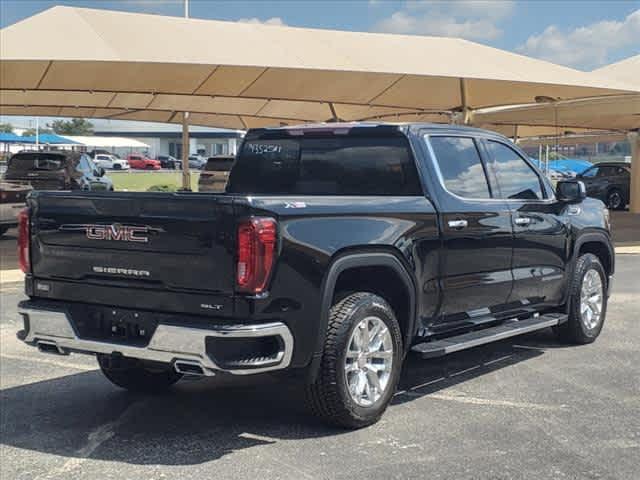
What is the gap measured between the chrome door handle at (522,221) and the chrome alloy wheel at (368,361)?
5.84 feet

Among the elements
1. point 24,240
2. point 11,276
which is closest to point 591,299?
point 24,240

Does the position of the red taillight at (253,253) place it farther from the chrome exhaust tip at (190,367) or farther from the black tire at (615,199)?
the black tire at (615,199)

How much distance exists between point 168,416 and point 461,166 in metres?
2.74

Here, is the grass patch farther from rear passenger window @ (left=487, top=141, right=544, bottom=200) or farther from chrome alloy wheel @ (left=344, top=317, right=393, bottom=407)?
chrome alloy wheel @ (left=344, top=317, right=393, bottom=407)

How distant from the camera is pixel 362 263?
499 cm

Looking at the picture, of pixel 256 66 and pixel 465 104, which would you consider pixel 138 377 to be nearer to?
pixel 256 66

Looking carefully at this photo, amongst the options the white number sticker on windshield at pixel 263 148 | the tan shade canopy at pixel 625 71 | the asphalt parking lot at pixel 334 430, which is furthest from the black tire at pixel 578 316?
the tan shade canopy at pixel 625 71

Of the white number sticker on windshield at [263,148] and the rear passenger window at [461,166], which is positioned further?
the white number sticker on windshield at [263,148]

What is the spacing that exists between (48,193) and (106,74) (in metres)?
10.9

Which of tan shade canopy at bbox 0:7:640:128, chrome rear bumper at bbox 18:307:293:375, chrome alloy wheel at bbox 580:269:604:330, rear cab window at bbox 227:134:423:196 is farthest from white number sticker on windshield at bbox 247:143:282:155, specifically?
tan shade canopy at bbox 0:7:640:128

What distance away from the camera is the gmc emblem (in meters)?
4.69

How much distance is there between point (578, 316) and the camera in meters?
7.41

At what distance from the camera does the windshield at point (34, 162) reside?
1822 centimetres

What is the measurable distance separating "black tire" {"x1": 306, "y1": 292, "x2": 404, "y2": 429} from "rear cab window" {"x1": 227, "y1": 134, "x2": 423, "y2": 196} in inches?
41.5
